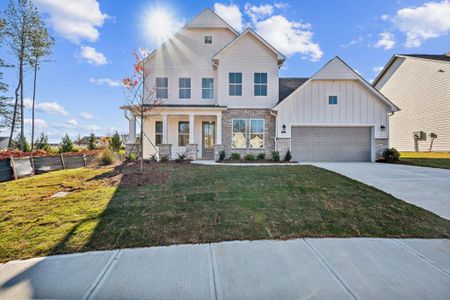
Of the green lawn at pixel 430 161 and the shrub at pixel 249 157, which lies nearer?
the green lawn at pixel 430 161

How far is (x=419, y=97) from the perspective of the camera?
66.6 feet

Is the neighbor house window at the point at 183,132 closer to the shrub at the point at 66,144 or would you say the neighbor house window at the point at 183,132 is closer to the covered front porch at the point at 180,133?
the covered front porch at the point at 180,133

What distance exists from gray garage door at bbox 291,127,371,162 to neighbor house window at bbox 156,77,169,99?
8741mm

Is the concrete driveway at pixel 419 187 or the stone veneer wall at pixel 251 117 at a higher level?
the stone veneer wall at pixel 251 117

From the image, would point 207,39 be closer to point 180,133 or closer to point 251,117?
point 251,117

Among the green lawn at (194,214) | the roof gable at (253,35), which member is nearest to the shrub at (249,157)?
the green lawn at (194,214)

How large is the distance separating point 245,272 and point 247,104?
12836 mm

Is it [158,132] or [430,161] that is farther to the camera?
[158,132]

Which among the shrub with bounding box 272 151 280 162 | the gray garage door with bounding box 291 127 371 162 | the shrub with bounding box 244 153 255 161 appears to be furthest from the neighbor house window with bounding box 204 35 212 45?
the shrub with bounding box 272 151 280 162

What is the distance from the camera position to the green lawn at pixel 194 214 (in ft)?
12.6

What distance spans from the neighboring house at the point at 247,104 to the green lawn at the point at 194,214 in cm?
734

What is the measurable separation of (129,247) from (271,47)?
14444mm

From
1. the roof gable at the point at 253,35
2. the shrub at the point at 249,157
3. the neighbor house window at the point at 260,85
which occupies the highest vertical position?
the roof gable at the point at 253,35

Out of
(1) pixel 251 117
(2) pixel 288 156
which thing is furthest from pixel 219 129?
(2) pixel 288 156
